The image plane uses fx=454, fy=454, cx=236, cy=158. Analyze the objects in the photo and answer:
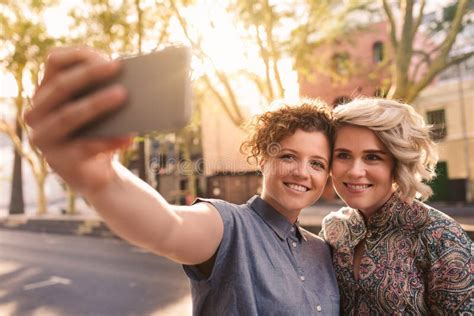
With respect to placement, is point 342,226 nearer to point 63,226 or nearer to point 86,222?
point 86,222

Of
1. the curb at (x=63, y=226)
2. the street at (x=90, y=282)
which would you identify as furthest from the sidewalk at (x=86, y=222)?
the street at (x=90, y=282)

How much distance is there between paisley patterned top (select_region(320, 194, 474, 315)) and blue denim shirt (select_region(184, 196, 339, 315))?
Result: 0.87 feet

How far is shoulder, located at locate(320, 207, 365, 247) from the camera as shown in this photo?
2246 millimetres

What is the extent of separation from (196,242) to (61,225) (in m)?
18.7

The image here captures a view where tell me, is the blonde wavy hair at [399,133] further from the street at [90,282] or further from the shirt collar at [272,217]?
the street at [90,282]

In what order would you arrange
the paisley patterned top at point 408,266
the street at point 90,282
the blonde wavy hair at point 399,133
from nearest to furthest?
the paisley patterned top at point 408,266
the blonde wavy hair at point 399,133
the street at point 90,282

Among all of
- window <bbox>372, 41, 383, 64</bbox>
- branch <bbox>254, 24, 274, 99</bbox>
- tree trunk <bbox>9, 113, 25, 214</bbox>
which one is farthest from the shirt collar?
tree trunk <bbox>9, 113, 25, 214</bbox>

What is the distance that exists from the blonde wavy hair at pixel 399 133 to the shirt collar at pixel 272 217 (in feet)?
1.94

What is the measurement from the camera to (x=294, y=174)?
1.79 m

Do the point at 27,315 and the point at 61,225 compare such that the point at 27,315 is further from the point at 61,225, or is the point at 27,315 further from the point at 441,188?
the point at 441,188

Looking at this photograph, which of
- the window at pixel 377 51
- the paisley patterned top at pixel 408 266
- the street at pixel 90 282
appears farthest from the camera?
the window at pixel 377 51

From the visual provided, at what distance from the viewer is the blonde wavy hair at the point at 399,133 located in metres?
2.14

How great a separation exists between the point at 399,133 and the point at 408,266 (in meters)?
0.62

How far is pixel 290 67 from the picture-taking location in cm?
1241
